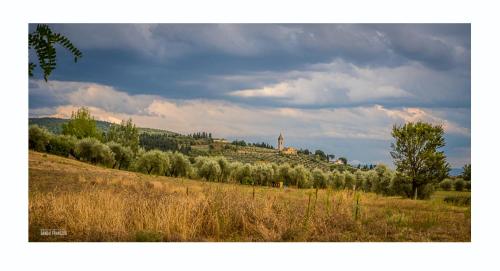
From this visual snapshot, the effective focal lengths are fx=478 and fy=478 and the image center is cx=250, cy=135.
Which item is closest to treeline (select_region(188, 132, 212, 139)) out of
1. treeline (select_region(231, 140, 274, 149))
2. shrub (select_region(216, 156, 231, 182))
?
treeline (select_region(231, 140, 274, 149))

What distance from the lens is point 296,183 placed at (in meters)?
11.0

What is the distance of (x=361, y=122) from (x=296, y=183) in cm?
206

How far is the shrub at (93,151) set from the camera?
11.2 m

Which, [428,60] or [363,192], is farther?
[363,192]

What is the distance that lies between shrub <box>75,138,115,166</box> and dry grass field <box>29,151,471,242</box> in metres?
0.90

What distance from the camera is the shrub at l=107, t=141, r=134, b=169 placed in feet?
36.5

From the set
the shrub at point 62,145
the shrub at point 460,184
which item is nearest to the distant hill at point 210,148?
the shrub at point 62,145

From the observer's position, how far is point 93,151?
453 inches

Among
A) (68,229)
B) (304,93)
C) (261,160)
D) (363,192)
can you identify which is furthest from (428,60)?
(68,229)

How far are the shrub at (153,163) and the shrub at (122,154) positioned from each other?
0.23m

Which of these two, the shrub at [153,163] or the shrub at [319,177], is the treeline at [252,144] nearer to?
the shrub at [319,177]

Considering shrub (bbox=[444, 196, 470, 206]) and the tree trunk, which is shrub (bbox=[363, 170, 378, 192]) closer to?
the tree trunk

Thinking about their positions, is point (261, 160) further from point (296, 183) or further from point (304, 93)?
point (304, 93)

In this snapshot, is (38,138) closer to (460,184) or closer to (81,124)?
(81,124)
